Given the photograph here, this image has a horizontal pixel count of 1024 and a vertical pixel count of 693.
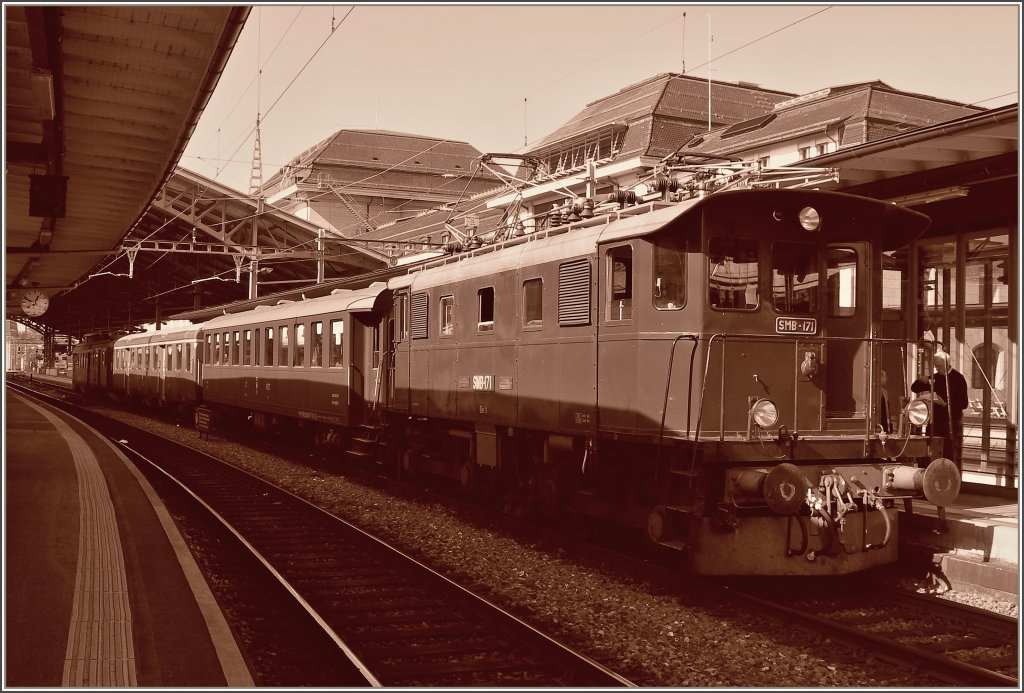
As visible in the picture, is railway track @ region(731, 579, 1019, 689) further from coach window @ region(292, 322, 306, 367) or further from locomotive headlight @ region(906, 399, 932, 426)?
coach window @ region(292, 322, 306, 367)

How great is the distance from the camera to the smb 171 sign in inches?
383

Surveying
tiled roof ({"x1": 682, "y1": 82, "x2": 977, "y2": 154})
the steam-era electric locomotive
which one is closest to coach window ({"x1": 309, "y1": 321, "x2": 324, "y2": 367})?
the steam-era electric locomotive

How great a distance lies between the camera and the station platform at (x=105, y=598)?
6625 millimetres

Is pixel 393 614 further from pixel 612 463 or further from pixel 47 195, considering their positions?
pixel 47 195

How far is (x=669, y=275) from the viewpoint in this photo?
9609 millimetres

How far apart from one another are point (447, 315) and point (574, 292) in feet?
13.1

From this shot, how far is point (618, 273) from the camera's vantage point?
33.3ft

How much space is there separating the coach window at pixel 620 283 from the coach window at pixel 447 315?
4.37 meters

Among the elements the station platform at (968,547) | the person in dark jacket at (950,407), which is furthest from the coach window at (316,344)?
the station platform at (968,547)

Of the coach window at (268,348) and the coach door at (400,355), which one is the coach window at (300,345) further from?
the coach door at (400,355)

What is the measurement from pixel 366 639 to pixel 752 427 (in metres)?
4.05

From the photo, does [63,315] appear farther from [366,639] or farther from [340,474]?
[366,639]

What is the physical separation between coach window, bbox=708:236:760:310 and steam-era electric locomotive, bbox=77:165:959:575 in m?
0.02

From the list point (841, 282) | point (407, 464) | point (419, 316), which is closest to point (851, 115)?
point (419, 316)
